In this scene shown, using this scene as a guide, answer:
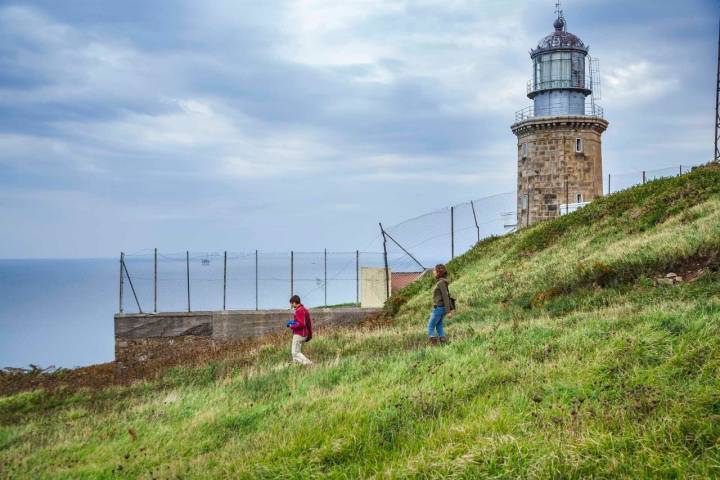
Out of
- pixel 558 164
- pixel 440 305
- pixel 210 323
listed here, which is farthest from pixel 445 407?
pixel 558 164

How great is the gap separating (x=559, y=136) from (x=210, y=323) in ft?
77.8

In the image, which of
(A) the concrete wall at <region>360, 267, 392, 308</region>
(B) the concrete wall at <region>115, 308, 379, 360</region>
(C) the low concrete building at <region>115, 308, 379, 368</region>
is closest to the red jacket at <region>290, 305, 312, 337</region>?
(C) the low concrete building at <region>115, 308, 379, 368</region>

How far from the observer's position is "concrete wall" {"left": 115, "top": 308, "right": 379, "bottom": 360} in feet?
88.4

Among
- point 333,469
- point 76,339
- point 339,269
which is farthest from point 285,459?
point 76,339

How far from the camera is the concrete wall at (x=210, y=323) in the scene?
2694cm

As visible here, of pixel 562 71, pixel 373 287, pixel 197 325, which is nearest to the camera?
pixel 197 325

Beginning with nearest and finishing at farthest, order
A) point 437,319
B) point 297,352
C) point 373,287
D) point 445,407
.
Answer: point 445,407
point 437,319
point 297,352
point 373,287

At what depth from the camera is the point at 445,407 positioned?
26.1ft

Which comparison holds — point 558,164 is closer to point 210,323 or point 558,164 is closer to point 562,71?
point 562,71

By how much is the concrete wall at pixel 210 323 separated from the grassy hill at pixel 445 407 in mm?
10606

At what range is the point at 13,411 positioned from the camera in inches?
575

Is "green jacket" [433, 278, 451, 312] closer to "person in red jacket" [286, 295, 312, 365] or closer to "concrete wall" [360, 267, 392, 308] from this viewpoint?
"person in red jacket" [286, 295, 312, 365]

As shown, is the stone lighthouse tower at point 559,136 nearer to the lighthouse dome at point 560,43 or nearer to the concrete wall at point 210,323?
the lighthouse dome at point 560,43

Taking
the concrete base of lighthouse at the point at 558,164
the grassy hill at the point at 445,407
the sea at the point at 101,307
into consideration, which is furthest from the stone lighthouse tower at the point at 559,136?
the grassy hill at the point at 445,407
